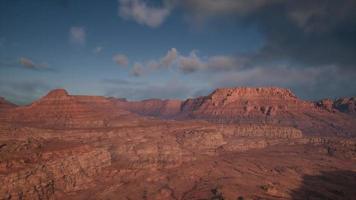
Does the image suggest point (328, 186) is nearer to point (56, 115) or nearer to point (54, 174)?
point (54, 174)

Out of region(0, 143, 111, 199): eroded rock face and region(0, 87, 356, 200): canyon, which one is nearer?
region(0, 143, 111, 199): eroded rock face

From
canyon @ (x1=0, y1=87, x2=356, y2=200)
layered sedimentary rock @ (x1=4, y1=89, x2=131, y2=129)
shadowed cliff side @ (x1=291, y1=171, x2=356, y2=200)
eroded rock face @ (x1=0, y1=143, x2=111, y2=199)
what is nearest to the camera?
eroded rock face @ (x1=0, y1=143, x2=111, y2=199)

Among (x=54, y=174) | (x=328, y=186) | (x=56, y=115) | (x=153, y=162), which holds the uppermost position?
(x=56, y=115)

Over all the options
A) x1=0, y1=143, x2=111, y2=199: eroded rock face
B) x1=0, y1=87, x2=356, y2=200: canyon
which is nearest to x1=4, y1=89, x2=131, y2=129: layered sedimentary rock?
x1=0, y1=87, x2=356, y2=200: canyon

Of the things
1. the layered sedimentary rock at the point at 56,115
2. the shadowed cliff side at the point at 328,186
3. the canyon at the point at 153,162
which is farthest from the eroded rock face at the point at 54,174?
the layered sedimentary rock at the point at 56,115

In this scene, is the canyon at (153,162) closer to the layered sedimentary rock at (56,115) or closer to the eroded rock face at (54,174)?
the eroded rock face at (54,174)

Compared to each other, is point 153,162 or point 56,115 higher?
point 56,115

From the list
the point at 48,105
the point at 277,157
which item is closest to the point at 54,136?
the point at 48,105

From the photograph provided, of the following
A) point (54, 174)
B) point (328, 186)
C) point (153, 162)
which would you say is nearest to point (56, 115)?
point (153, 162)

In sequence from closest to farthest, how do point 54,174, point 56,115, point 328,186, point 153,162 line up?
point 54,174
point 328,186
point 153,162
point 56,115

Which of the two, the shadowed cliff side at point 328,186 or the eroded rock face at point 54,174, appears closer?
the eroded rock face at point 54,174

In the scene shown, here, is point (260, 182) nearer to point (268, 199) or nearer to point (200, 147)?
point (268, 199)

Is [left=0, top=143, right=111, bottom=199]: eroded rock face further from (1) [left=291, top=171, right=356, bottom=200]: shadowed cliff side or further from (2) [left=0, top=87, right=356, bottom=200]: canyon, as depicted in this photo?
(1) [left=291, top=171, right=356, bottom=200]: shadowed cliff side
